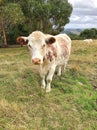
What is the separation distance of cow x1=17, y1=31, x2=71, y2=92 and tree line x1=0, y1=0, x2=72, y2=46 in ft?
63.6

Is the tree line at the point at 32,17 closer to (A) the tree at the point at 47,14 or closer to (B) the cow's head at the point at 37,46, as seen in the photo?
(A) the tree at the point at 47,14

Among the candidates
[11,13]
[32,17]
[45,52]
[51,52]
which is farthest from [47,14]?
[45,52]

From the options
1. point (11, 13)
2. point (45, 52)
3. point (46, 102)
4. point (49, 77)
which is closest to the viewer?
point (46, 102)

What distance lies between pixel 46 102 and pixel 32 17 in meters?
26.6

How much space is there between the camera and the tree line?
2842 centimetres

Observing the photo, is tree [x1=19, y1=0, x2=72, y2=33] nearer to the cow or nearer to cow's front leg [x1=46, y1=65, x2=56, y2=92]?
the cow

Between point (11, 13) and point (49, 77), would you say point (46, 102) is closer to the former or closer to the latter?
point (49, 77)

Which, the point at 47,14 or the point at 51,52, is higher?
the point at 51,52

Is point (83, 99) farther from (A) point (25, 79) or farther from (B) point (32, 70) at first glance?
(B) point (32, 70)

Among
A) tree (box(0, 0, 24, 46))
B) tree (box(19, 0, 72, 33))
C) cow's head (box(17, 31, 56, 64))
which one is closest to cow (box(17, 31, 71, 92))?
cow's head (box(17, 31, 56, 64))

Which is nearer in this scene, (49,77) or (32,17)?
(49,77)

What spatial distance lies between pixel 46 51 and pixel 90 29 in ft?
190

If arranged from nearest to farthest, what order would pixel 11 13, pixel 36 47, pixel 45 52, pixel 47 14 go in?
pixel 36 47, pixel 45 52, pixel 11 13, pixel 47 14

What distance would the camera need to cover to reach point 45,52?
6.92 meters
